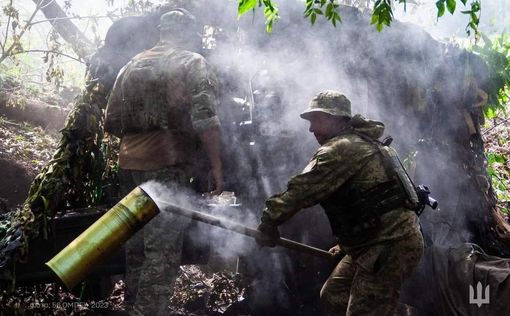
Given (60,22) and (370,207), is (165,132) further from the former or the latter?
(60,22)

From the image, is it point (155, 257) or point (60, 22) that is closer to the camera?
point (155, 257)

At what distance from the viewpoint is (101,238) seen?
3.36 meters

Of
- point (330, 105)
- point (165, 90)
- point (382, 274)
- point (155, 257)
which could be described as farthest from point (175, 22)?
point (382, 274)

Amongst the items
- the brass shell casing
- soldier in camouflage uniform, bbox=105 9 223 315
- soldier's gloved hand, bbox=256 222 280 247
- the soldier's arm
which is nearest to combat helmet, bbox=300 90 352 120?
the soldier's arm

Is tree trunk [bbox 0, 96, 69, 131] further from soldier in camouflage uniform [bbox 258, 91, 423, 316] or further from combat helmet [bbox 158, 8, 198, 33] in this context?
soldier in camouflage uniform [bbox 258, 91, 423, 316]

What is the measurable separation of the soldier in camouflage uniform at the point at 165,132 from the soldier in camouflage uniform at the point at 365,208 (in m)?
→ 0.87

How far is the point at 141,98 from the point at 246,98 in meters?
1.89

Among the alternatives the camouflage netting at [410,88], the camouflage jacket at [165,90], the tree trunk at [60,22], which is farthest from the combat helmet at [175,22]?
the tree trunk at [60,22]

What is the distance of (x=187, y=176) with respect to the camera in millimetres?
4551

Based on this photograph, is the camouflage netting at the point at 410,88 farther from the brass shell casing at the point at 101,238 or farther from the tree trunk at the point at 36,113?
the tree trunk at the point at 36,113

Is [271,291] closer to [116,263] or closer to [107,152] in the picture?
[116,263]

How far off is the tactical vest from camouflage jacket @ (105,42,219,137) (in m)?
1.50

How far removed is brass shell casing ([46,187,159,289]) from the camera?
3271 millimetres

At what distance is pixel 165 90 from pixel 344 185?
76.3 inches
